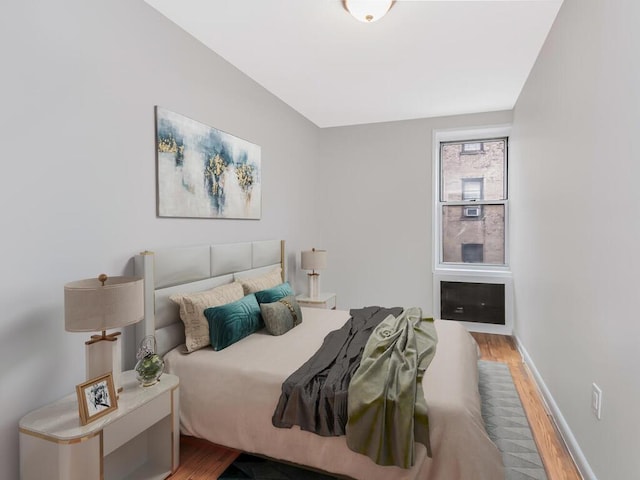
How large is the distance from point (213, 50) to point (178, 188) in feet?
3.92

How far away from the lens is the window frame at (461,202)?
4340 mm

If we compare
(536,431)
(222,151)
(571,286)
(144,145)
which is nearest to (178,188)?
(144,145)

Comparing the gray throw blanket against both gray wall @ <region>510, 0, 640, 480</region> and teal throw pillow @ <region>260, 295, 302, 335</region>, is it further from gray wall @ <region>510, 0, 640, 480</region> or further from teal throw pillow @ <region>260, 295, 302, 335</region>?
gray wall @ <region>510, 0, 640, 480</region>

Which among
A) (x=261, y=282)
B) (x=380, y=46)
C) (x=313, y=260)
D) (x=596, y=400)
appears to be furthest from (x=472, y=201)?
(x=596, y=400)

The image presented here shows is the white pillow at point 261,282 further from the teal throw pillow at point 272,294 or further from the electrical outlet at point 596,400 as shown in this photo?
the electrical outlet at point 596,400

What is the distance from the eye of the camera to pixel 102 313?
4.90 feet

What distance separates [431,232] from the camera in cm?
446

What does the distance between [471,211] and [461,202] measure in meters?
0.17

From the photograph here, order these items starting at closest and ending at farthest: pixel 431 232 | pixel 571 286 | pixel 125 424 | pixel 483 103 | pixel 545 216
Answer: pixel 125 424
pixel 571 286
pixel 545 216
pixel 483 103
pixel 431 232

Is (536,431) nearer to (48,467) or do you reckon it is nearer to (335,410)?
(335,410)

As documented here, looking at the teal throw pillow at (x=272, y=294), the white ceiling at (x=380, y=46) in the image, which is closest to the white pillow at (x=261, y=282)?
the teal throw pillow at (x=272, y=294)

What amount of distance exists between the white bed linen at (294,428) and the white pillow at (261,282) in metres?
0.53

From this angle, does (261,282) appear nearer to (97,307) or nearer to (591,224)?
(97,307)

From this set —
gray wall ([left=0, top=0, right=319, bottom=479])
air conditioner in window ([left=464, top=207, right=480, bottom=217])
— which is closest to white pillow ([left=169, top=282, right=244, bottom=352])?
gray wall ([left=0, top=0, right=319, bottom=479])
